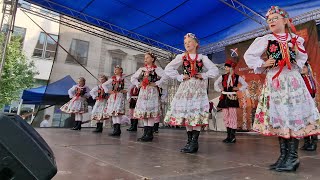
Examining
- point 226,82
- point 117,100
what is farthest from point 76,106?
point 226,82

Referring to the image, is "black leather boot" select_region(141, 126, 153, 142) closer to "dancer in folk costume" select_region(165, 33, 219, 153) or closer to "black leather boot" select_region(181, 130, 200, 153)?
"dancer in folk costume" select_region(165, 33, 219, 153)

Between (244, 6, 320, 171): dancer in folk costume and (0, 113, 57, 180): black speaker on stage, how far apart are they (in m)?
1.93

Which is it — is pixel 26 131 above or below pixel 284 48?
below

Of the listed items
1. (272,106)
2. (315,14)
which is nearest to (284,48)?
(272,106)

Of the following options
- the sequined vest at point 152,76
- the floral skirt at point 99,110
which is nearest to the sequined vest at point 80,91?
the floral skirt at point 99,110

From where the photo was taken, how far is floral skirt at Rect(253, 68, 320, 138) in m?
2.28

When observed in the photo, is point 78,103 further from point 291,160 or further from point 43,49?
point 43,49

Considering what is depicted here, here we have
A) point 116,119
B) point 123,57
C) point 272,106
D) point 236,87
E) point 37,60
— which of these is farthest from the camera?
point 37,60

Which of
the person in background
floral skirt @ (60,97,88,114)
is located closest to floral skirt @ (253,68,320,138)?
floral skirt @ (60,97,88,114)

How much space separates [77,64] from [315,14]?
22.9ft

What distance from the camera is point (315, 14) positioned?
19.9 feet

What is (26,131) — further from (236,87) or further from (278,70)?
(236,87)

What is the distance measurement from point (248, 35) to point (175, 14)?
2.05 metres

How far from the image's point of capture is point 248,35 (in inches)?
281
